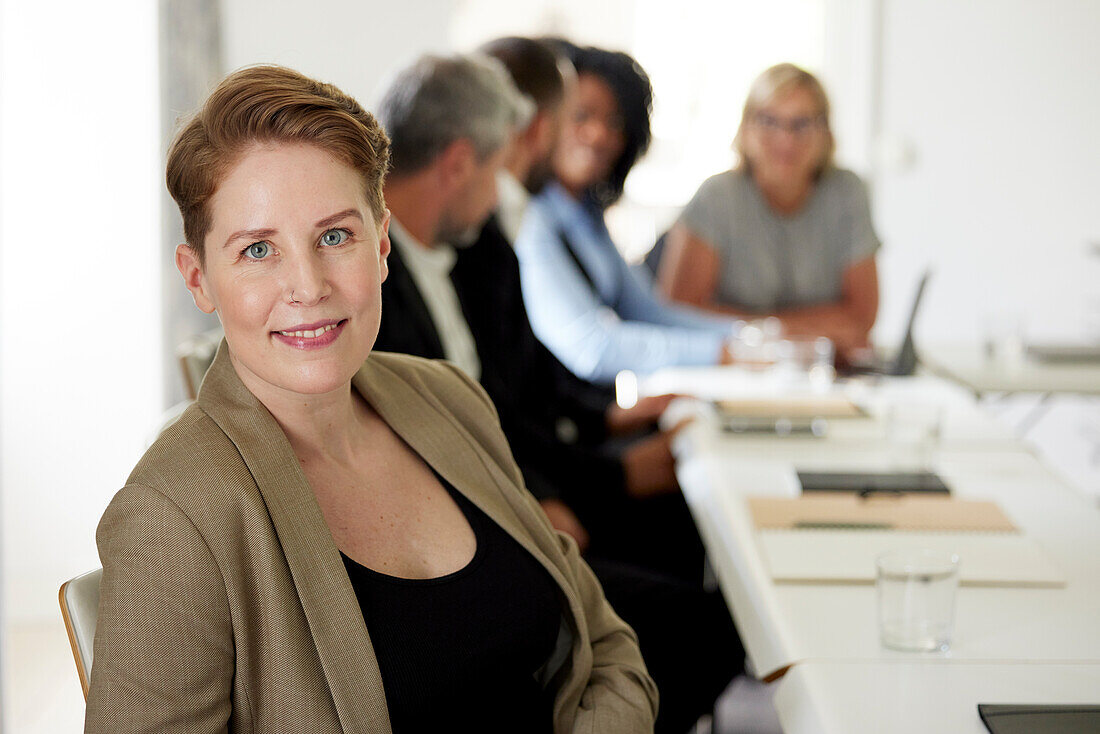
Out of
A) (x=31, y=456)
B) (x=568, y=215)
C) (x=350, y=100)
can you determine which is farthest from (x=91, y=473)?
(x=350, y=100)

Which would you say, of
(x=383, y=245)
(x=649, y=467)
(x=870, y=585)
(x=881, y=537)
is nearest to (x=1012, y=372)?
(x=649, y=467)

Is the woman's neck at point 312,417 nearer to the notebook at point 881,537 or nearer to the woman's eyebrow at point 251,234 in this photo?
the woman's eyebrow at point 251,234

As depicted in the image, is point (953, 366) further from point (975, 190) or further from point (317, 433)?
point (317, 433)

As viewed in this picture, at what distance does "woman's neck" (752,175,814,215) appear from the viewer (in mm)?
3646

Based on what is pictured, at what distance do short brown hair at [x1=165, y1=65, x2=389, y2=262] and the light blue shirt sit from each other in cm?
190

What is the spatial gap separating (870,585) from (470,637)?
558 mm

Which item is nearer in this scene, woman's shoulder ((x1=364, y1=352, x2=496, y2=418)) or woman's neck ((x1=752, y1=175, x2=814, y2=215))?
woman's shoulder ((x1=364, y1=352, x2=496, y2=418))

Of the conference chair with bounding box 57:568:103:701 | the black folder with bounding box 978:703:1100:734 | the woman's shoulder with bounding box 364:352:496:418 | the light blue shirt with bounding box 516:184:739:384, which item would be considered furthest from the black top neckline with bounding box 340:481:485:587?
the light blue shirt with bounding box 516:184:739:384

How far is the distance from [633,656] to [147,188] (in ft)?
9.25

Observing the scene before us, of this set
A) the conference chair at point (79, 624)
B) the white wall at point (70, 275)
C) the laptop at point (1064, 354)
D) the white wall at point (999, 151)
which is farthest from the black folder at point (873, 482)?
the white wall at point (999, 151)

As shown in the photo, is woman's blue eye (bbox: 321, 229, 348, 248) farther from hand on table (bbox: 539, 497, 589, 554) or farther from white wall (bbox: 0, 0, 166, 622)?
white wall (bbox: 0, 0, 166, 622)

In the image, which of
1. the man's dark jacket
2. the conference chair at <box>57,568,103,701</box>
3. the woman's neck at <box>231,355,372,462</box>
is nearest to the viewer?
the conference chair at <box>57,568,103,701</box>

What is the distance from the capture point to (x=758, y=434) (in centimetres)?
233

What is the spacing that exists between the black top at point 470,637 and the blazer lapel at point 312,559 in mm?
44
